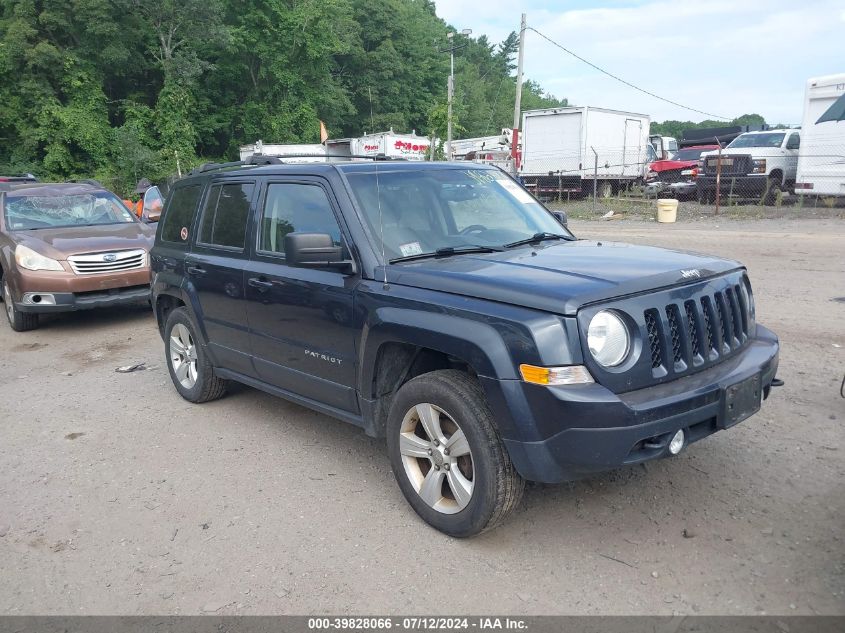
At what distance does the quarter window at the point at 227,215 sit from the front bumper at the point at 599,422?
2.68 meters

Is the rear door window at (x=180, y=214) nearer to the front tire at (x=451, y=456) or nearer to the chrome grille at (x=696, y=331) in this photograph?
the front tire at (x=451, y=456)

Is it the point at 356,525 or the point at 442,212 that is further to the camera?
the point at 442,212

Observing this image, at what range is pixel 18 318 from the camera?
891 centimetres

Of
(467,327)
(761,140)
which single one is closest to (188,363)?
(467,327)

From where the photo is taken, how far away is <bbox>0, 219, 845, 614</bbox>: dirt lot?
3.08 metres

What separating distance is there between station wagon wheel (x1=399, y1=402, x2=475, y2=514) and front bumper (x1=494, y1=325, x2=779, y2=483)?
380mm

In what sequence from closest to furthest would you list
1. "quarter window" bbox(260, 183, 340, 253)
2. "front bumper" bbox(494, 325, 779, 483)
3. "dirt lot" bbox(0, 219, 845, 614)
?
"front bumper" bbox(494, 325, 779, 483) → "dirt lot" bbox(0, 219, 845, 614) → "quarter window" bbox(260, 183, 340, 253)

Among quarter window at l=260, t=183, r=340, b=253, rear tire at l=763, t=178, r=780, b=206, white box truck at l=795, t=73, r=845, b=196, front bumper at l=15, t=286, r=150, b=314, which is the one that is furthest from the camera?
rear tire at l=763, t=178, r=780, b=206

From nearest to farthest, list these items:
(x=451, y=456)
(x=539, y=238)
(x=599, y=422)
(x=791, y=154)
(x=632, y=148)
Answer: (x=599, y=422) < (x=451, y=456) < (x=539, y=238) < (x=791, y=154) < (x=632, y=148)

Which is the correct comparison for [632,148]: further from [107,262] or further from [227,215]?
[227,215]

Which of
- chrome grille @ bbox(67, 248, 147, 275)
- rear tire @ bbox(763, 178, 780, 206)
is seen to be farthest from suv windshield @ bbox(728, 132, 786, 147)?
chrome grille @ bbox(67, 248, 147, 275)

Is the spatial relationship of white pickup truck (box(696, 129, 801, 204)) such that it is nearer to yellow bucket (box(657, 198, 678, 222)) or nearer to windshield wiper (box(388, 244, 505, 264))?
yellow bucket (box(657, 198, 678, 222))

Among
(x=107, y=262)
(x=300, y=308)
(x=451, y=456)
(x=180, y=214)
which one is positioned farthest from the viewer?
(x=107, y=262)

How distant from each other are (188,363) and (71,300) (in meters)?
3.61
